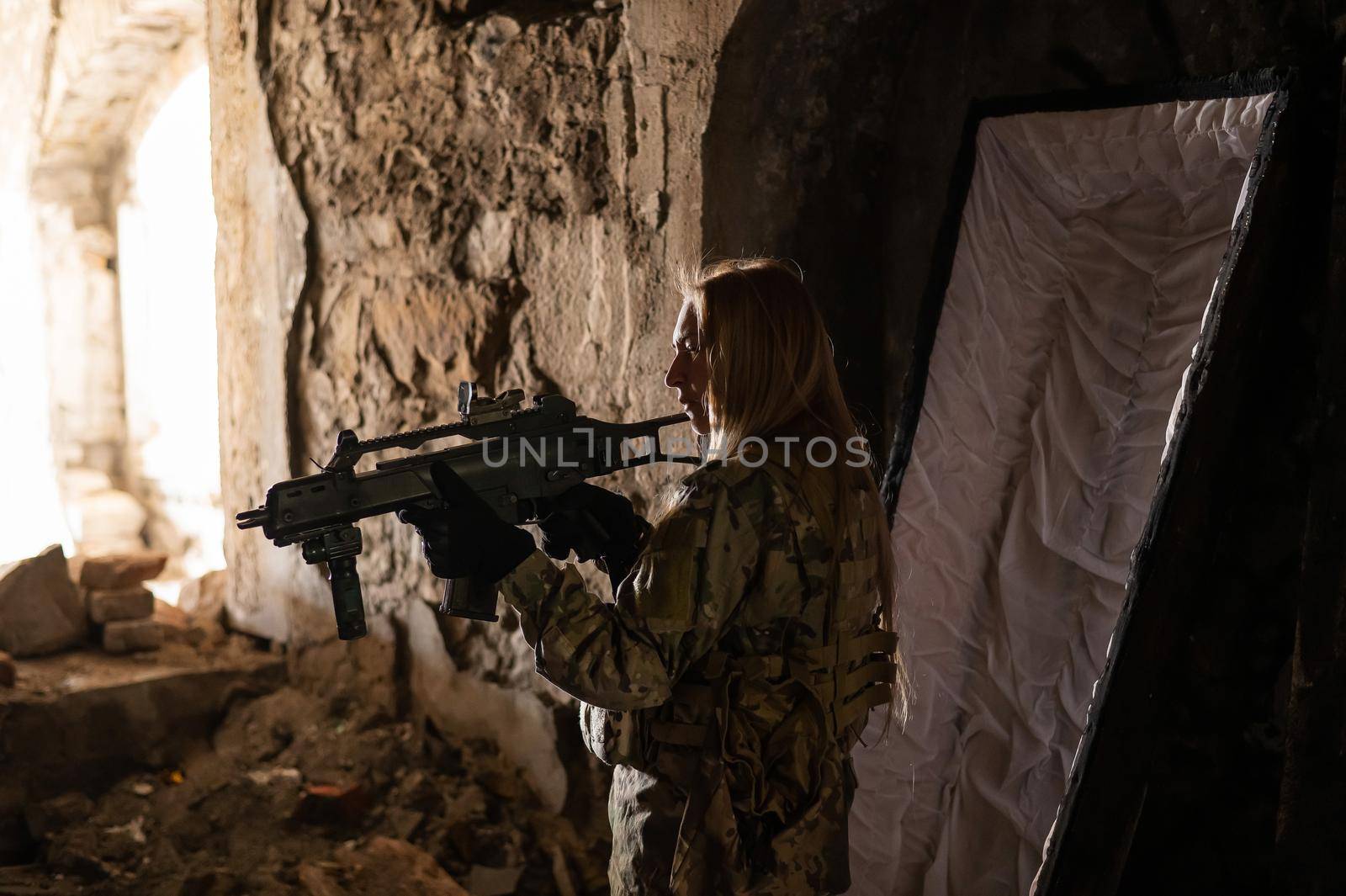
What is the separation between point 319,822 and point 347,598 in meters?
1.65

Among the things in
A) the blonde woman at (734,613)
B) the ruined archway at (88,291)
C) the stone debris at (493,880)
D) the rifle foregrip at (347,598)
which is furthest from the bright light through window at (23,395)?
the blonde woman at (734,613)

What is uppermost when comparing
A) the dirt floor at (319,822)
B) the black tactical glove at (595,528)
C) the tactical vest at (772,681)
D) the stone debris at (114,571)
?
the black tactical glove at (595,528)

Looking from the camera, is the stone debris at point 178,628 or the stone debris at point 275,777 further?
the stone debris at point 178,628

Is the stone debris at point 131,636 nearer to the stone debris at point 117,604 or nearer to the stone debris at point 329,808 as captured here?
the stone debris at point 117,604

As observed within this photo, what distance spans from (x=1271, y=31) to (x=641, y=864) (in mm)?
1856

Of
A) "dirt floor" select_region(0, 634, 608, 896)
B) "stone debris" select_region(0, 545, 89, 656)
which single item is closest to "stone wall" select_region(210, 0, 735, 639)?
"dirt floor" select_region(0, 634, 608, 896)

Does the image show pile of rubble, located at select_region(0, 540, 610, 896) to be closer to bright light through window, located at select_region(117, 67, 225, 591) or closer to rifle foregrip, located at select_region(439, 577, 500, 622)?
rifle foregrip, located at select_region(439, 577, 500, 622)

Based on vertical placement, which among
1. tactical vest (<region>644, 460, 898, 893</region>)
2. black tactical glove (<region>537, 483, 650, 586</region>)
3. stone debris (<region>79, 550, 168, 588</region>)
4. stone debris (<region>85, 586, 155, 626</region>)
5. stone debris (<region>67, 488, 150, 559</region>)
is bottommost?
stone debris (<region>67, 488, 150, 559</region>)

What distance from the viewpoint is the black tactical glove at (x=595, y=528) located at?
1744 mm

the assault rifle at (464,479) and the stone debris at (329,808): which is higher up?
the assault rifle at (464,479)

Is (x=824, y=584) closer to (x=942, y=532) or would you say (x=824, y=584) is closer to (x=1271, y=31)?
(x=942, y=532)

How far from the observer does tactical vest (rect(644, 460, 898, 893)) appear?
1555mm

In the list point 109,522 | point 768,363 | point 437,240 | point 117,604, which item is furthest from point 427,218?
point 109,522

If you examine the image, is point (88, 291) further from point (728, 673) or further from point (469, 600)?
point (728, 673)
